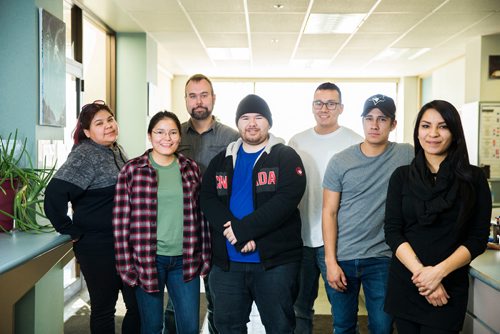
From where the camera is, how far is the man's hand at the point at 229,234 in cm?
190

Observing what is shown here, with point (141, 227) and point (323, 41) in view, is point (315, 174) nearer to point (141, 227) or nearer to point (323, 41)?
point (141, 227)

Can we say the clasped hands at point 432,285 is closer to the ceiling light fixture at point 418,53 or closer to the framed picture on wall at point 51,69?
the framed picture on wall at point 51,69

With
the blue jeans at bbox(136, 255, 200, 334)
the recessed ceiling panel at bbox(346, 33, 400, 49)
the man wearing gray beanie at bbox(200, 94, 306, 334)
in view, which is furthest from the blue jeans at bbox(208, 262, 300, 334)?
the recessed ceiling panel at bbox(346, 33, 400, 49)

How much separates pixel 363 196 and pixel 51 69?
2.05 meters

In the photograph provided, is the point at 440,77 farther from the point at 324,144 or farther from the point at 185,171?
the point at 185,171

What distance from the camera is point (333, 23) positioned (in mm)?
5223


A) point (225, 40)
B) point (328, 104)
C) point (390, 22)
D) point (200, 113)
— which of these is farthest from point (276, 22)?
point (328, 104)

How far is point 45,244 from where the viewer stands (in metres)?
1.99

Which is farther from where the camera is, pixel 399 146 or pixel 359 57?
pixel 359 57

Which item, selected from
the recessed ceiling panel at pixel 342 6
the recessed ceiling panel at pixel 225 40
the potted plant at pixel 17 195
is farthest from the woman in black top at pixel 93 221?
the recessed ceiling panel at pixel 225 40

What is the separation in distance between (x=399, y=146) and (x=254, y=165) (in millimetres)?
626

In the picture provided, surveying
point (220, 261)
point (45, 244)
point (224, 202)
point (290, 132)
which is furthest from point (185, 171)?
point (290, 132)

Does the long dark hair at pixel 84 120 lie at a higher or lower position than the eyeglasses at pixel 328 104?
lower

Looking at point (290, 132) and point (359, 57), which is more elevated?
point (359, 57)
